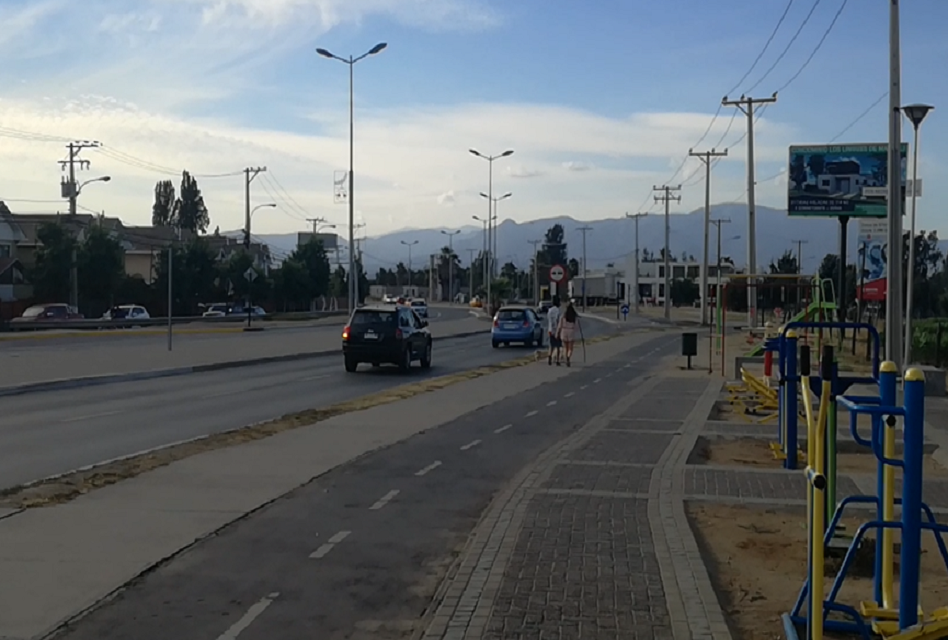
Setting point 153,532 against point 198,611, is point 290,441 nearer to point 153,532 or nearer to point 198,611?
point 153,532

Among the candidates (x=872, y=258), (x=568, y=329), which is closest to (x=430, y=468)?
(x=568, y=329)

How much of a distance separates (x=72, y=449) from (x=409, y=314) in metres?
16.7

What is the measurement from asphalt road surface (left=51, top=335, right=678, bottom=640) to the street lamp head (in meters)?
14.6

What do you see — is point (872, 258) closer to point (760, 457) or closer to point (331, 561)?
point (760, 457)

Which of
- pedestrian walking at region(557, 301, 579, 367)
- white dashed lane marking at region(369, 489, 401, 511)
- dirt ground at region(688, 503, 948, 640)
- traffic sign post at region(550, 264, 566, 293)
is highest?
traffic sign post at region(550, 264, 566, 293)

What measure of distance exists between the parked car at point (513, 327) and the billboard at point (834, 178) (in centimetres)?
1135

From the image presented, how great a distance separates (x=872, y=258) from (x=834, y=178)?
20.7 feet

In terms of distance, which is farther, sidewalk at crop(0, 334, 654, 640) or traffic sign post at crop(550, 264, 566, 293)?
traffic sign post at crop(550, 264, 566, 293)

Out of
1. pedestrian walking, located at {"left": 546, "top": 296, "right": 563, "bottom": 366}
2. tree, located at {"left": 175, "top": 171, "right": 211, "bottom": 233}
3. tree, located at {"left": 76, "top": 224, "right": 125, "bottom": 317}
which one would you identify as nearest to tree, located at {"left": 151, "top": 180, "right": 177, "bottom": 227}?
tree, located at {"left": 175, "top": 171, "right": 211, "bottom": 233}

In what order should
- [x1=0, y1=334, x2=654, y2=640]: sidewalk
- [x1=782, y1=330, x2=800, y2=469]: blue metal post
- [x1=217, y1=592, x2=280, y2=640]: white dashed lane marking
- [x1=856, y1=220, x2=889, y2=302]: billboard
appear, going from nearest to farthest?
[x1=217, y1=592, x2=280, y2=640]: white dashed lane marking → [x1=0, y1=334, x2=654, y2=640]: sidewalk → [x1=782, y1=330, x2=800, y2=469]: blue metal post → [x1=856, y1=220, x2=889, y2=302]: billboard

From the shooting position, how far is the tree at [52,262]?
6744cm

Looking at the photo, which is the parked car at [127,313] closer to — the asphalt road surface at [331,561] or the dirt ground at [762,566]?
the asphalt road surface at [331,561]

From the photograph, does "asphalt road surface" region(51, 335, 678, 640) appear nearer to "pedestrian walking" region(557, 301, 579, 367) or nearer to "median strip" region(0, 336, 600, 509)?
"median strip" region(0, 336, 600, 509)

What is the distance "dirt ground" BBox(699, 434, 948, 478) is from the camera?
13.2 m
